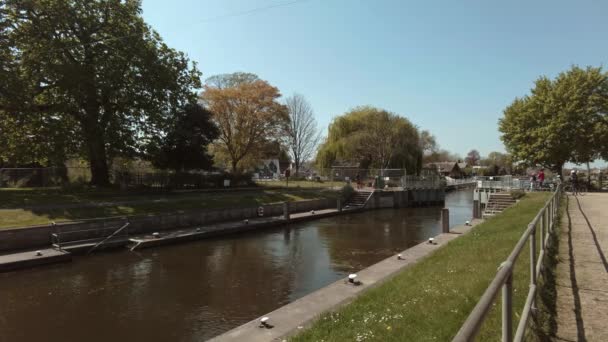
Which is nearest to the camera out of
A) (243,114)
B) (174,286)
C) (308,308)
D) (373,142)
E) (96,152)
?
(308,308)

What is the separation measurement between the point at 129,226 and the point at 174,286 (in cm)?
832

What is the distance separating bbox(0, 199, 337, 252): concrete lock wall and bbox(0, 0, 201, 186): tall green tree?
699cm

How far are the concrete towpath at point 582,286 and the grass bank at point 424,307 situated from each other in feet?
1.67

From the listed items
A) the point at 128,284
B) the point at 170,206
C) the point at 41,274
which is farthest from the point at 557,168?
the point at 41,274

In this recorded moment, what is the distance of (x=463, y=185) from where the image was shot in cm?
8119

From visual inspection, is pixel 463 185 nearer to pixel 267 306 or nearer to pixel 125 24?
pixel 125 24

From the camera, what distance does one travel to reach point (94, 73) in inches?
928

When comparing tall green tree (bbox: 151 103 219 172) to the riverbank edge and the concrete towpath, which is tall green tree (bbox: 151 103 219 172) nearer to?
the riverbank edge

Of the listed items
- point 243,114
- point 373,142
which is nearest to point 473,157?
point 373,142

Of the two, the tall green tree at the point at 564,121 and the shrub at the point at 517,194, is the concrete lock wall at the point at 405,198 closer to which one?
the tall green tree at the point at 564,121

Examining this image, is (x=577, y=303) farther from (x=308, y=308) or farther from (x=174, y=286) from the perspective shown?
(x=174, y=286)

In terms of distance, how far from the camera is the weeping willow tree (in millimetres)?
49781

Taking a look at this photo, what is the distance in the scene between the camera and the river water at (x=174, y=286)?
29.4 ft

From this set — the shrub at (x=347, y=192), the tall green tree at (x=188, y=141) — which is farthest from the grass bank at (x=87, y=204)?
the shrub at (x=347, y=192)
